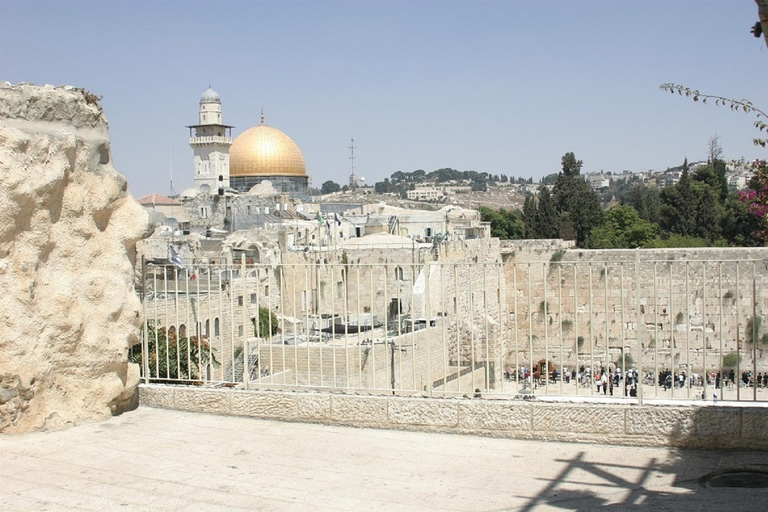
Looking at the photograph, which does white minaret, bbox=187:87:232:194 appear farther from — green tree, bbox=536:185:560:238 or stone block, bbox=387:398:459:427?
stone block, bbox=387:398:459:427

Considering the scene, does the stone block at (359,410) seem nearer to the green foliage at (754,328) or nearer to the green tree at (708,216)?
the green foliage at (754,328)

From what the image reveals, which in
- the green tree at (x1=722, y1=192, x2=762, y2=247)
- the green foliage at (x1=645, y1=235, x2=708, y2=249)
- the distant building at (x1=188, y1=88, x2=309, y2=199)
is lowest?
the green foliage at (x1=645, y1=235, x2=708, y2=249)

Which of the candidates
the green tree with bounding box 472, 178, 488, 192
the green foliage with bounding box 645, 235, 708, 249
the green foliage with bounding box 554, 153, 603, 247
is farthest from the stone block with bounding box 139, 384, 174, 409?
the green tree with bounding box 472, 178, 488, 192

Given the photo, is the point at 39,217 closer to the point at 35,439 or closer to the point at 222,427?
the point at 35,439

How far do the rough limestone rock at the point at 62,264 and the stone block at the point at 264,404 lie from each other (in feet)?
3.06

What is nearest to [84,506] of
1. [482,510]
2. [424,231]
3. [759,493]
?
[482,510]

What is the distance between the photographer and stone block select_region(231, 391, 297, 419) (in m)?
6.87

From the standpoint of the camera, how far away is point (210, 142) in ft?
199

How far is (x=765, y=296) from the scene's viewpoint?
23.8 metres

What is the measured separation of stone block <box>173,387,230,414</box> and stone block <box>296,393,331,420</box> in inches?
26.8

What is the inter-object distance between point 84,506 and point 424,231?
116 feet

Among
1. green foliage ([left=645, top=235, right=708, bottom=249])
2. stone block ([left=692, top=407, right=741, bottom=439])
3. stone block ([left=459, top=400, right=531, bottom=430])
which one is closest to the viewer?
stone block ([left=692, top=407, right=741, bottom=439])

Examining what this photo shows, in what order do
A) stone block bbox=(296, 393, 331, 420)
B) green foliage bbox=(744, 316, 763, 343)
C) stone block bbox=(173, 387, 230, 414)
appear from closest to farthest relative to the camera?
green foliage bbox=(744, 316, 763, 343)
stone block bbox=(296, 393, 331, 420)
stone block bbox=(173, 387, 230, 414)

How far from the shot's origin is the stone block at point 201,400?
7.07 metres
